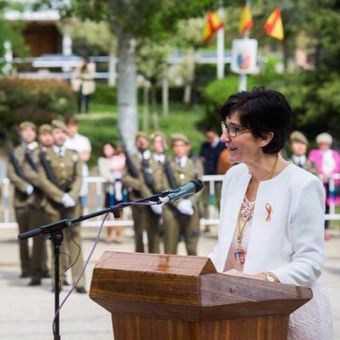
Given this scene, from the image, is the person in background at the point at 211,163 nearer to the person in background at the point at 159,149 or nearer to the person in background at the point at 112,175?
the person in background at the point at 112,175

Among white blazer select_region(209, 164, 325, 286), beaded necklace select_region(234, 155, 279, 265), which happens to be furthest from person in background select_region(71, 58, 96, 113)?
white blazer select_region(209, 164, 325, 286)

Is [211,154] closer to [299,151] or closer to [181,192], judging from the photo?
[299,151]

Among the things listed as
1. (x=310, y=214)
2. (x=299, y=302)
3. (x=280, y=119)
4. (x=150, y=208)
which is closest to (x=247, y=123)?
(x=280, y=119)

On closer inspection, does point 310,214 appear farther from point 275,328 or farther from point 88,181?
point 88,181

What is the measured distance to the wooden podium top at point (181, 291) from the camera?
3.89 meters

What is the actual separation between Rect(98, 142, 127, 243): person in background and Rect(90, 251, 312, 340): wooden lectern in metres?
11.6

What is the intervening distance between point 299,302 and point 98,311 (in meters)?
7.06

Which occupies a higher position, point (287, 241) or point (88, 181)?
point (287, 241)

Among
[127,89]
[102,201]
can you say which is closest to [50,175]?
[102,201]

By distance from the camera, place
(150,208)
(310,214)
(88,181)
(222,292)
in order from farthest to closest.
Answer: (88,181) → (150,208) → (310,214) → (222,292)

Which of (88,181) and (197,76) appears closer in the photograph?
(88,181)

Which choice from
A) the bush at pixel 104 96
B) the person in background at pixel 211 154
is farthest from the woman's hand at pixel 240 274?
the bush at pixel 104 96

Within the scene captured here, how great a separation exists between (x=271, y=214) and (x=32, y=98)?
2657 cm

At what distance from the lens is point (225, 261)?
4688mm
